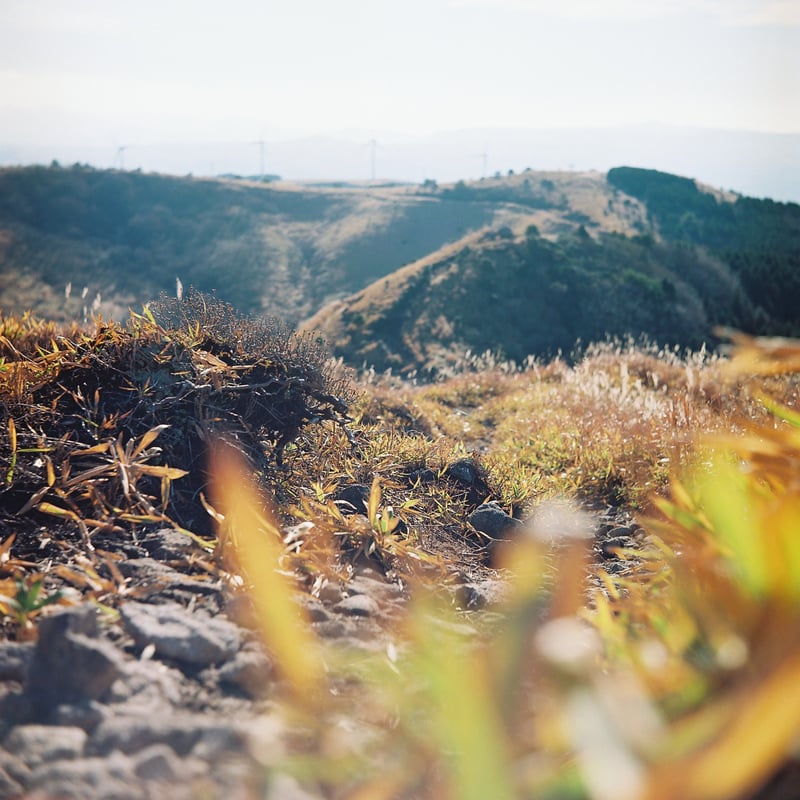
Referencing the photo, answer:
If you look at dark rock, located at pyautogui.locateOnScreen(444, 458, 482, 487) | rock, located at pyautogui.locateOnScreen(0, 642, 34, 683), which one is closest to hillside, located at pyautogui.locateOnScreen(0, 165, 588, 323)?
dark rock, located at pyautogui.locateOnScreen(444, 458, 482, 487)

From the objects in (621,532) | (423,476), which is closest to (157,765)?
(423,476)

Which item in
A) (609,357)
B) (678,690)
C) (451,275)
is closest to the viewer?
(678,690)

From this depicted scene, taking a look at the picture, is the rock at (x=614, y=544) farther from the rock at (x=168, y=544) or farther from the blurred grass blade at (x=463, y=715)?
the rock at (x=168, y=544)

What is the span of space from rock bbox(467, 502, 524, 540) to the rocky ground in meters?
1.47

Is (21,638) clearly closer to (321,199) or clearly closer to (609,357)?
(609,357)

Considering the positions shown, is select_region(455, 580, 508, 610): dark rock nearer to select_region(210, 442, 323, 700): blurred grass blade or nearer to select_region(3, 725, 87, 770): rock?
select_region(210, 442, 323, 700): blurred grass blade

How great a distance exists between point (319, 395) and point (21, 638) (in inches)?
94.6

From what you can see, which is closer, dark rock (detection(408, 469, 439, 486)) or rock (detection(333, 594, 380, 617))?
rock (detection(333, 594, 380, 617))

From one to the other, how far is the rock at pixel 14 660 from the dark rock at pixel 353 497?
195 centimetres

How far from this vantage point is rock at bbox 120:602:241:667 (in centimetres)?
239

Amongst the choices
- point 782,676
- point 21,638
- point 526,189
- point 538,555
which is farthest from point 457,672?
point 526,189

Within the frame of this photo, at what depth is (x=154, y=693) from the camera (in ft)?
7.20

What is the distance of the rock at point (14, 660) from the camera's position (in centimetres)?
218

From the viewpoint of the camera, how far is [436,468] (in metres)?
5.02
